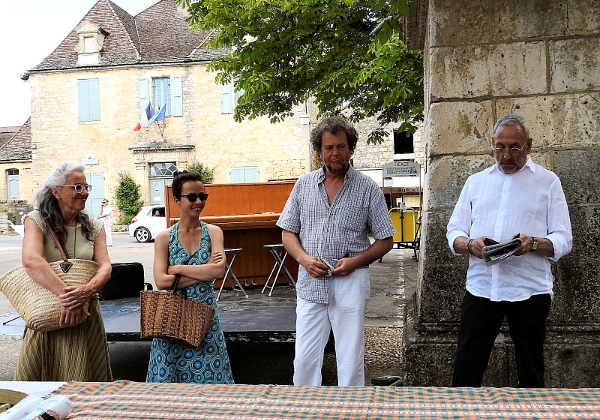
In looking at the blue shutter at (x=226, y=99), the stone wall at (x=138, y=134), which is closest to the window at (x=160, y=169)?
the stone wall at (x=138, y=134)

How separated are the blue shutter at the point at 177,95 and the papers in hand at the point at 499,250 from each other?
28358 millimetres

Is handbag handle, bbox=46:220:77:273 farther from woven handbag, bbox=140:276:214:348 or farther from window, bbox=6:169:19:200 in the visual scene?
window, bbox=6:169:19:200

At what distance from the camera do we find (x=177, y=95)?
3031 cm

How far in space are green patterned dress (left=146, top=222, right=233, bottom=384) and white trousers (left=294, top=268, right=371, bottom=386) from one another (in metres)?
0.44

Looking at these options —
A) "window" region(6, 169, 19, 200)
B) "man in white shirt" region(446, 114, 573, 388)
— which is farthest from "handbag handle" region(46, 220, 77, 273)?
"window" region(6, 169, 19, 200)

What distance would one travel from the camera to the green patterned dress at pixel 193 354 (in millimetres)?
3529

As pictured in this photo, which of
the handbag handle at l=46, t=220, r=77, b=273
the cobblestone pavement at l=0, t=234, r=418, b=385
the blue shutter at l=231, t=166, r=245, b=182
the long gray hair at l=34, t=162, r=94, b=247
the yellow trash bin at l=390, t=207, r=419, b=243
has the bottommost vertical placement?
the cobblestone pavement at l=0, t=234, r=418, b=385

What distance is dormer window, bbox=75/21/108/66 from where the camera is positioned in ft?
101

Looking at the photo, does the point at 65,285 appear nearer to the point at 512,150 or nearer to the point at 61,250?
the point at 61,250

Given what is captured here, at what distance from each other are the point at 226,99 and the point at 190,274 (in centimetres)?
2689

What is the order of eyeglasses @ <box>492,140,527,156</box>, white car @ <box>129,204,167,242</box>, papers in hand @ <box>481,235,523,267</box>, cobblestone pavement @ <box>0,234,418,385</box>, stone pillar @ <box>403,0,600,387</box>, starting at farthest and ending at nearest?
white car @ <box>129,204,167,242</box> → cobblestone pavement @ <box>0,234,418,385</box> → stone pillar @ <box>403,0,600,387</box> → eyeglasses @ <box>492,140,527,156</box> → papers in hand @ <box>481,235,523,267</box>

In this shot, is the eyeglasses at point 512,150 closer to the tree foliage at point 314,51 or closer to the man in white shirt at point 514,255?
the man in white shirt at point 514,255

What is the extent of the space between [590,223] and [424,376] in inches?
56.8

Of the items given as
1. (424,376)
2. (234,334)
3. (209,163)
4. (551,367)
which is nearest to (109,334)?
(234,334)
